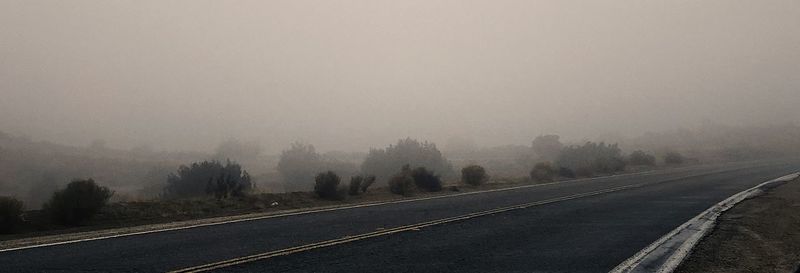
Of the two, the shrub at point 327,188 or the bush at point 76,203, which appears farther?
the shrub at point 327,188

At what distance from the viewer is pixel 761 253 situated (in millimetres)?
8344

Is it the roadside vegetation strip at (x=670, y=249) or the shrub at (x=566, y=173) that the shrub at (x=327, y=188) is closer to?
the roadside vegetation strip at (x=670, y=249)

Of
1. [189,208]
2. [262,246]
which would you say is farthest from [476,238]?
[189,208]

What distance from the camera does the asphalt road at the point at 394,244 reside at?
681 cm

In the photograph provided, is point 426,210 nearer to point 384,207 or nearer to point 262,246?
point 384,207

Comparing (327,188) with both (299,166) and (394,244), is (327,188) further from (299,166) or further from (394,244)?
(299,166)

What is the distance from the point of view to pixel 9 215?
36.0 feet

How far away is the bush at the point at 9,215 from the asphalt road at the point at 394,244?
3784 millimetres

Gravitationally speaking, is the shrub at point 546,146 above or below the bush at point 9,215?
above

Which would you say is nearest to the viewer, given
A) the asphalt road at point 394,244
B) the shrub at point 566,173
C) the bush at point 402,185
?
the asphalt road at point 394,244

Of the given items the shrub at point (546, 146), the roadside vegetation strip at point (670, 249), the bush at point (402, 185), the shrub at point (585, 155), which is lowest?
the roadside vegetation strip at point (670, 249)

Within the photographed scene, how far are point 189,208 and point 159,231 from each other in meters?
4.87

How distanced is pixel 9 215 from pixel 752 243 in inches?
601

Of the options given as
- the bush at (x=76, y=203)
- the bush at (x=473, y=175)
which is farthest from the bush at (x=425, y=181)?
the bush at (x=76, y=203)
